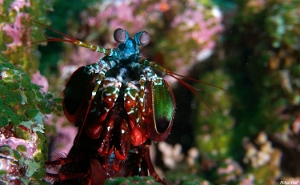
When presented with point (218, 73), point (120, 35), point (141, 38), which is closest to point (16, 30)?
point (120, 35)

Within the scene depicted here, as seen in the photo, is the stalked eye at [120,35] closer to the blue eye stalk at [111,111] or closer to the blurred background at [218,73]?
the blue eye stalk at [111,111]

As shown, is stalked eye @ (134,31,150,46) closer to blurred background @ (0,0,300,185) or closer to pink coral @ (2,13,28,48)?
pink coral @ (2,13,28,48)

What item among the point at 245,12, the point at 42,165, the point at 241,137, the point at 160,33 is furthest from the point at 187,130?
the point at 42,165

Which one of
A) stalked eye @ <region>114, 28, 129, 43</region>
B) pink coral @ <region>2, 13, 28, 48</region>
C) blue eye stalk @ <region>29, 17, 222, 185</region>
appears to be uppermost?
pink coral @ <region>2, 13, 28, 48</region>

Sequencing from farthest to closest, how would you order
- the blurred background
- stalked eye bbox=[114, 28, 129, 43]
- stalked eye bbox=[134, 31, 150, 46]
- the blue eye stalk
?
the blurred background, stalked eye bbox=[134, 31, 150, 46], stalked eye bbox=[114, 28, 129, 43], the blue eye stalk

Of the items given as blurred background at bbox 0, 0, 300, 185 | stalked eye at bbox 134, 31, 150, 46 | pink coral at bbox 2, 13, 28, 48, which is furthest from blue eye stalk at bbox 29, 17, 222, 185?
blurred background at bbox 0, 0, 300, 185

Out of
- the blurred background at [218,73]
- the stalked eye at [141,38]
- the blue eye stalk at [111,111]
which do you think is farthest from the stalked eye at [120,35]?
the blurred background at [218,73]

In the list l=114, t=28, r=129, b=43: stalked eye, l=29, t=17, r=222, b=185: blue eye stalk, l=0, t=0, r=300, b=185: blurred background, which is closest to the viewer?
l=29, t=17, r=222, b=185: blue eye stalk

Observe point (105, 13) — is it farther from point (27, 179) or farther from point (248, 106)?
point (27, 179)
